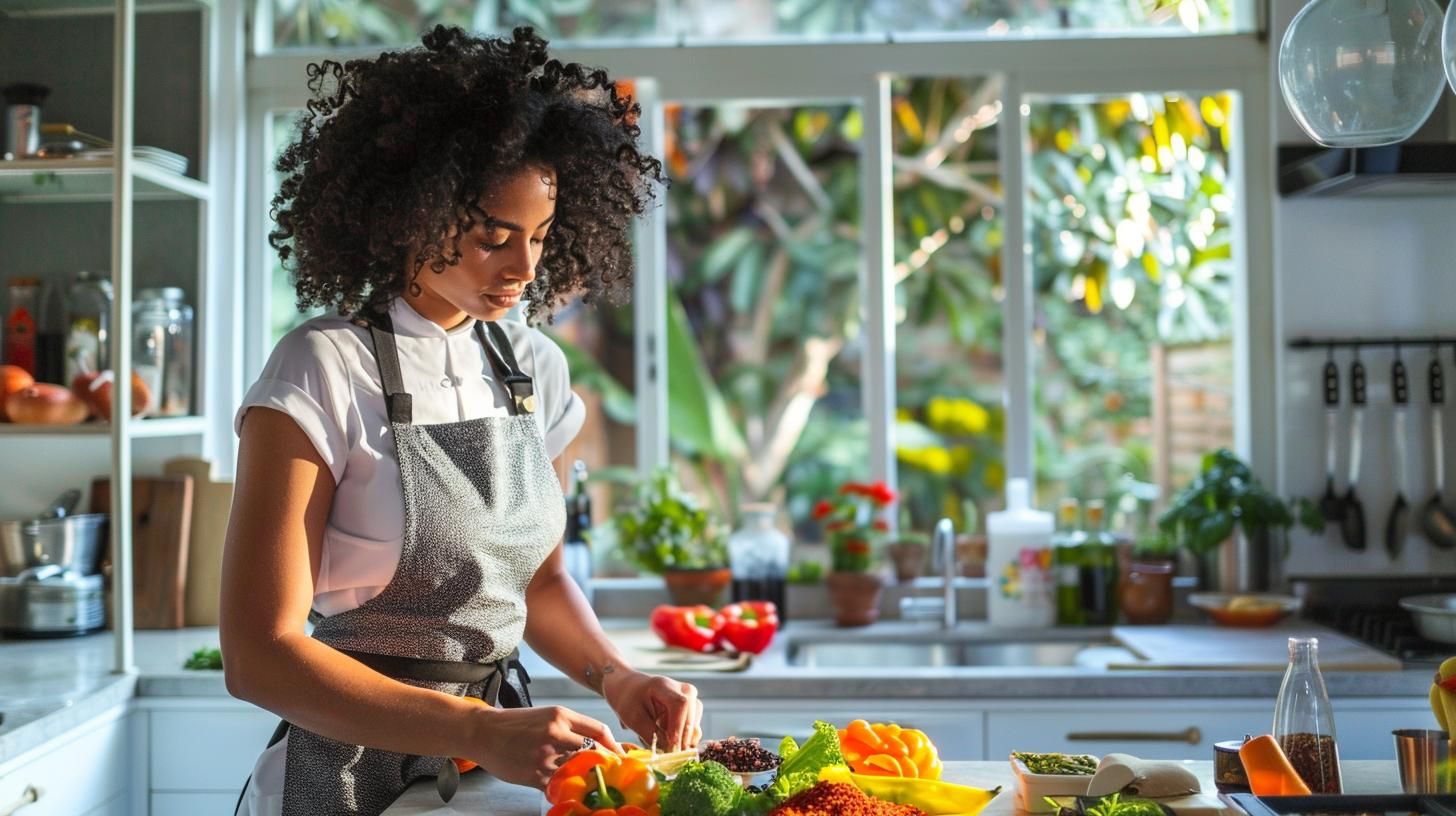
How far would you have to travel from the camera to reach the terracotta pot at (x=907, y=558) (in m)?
3.39

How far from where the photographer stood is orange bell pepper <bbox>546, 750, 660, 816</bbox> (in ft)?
4.53

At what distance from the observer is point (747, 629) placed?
2.84m

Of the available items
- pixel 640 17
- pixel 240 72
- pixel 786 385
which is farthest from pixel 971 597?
pixel 786 385

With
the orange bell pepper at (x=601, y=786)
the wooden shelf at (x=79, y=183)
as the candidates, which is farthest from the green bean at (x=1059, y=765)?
the wooden shelf at (x=79, y=183)

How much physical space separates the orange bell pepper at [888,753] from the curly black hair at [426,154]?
2.39 ft

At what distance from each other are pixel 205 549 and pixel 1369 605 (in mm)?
2649

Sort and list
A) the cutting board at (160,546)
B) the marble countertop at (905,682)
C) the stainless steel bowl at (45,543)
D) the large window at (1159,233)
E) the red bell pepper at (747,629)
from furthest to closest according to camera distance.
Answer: the large window at (1159,233), the cutting board at (160,546), the stainless steel bowl at (45,543), the red bell pepper at (747,629), the marble countertop at (905,682)

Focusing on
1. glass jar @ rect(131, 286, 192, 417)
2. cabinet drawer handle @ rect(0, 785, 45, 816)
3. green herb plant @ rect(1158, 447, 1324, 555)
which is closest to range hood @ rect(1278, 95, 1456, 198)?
green herb plant @ rect(1158, 447, 1324, 555)

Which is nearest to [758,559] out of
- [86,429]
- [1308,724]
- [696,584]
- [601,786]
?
[696,584]

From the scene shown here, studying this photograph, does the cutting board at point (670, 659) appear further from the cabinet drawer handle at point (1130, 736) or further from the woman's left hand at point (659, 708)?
the woman's left hand at point (659, 708)

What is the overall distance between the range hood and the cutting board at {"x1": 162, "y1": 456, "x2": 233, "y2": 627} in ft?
8.20

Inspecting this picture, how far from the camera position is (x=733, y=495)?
5.97m

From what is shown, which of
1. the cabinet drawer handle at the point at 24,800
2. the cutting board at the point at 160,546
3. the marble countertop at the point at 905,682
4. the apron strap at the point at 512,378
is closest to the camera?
the apron strap at the point at 512,378

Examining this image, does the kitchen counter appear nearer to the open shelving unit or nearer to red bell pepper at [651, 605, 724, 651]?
red bell pepper at [651, 605, 724, 651]
